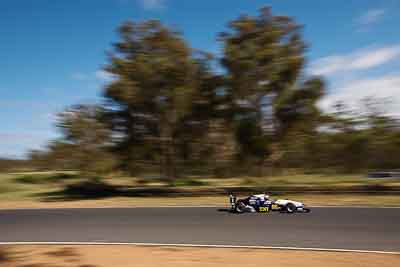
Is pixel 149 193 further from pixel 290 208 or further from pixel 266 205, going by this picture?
pixel 290 208

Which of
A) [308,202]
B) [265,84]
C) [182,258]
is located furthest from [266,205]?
[265,84]

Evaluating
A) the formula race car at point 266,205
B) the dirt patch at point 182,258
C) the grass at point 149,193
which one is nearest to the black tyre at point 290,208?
the formula race car at point 266,205

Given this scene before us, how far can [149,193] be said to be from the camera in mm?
23891

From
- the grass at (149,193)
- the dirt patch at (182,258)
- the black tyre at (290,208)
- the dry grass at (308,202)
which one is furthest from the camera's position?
the grass at (149,193)

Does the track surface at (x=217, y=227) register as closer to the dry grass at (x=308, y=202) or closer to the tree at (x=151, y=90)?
the dry grass at (x=308, y=202)

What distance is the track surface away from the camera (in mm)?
9938

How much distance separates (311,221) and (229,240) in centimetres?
361

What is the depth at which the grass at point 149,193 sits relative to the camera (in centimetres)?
1878

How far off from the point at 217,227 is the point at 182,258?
352 centimetres

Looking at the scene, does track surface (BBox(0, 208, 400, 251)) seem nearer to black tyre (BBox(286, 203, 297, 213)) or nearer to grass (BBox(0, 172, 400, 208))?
black tyre (BBox(286, 203, 297, 213))

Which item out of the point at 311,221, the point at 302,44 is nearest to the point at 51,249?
the point at 311,221

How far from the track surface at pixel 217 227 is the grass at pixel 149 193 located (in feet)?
11.3

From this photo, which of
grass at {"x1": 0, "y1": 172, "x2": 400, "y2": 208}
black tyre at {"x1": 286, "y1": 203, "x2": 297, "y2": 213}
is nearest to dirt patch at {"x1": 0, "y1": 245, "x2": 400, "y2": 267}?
black tyre at {"x1": 286, "y1": 203, "x2": 297, "y2": 213}

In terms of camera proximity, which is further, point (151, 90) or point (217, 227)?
point (151, 90)
